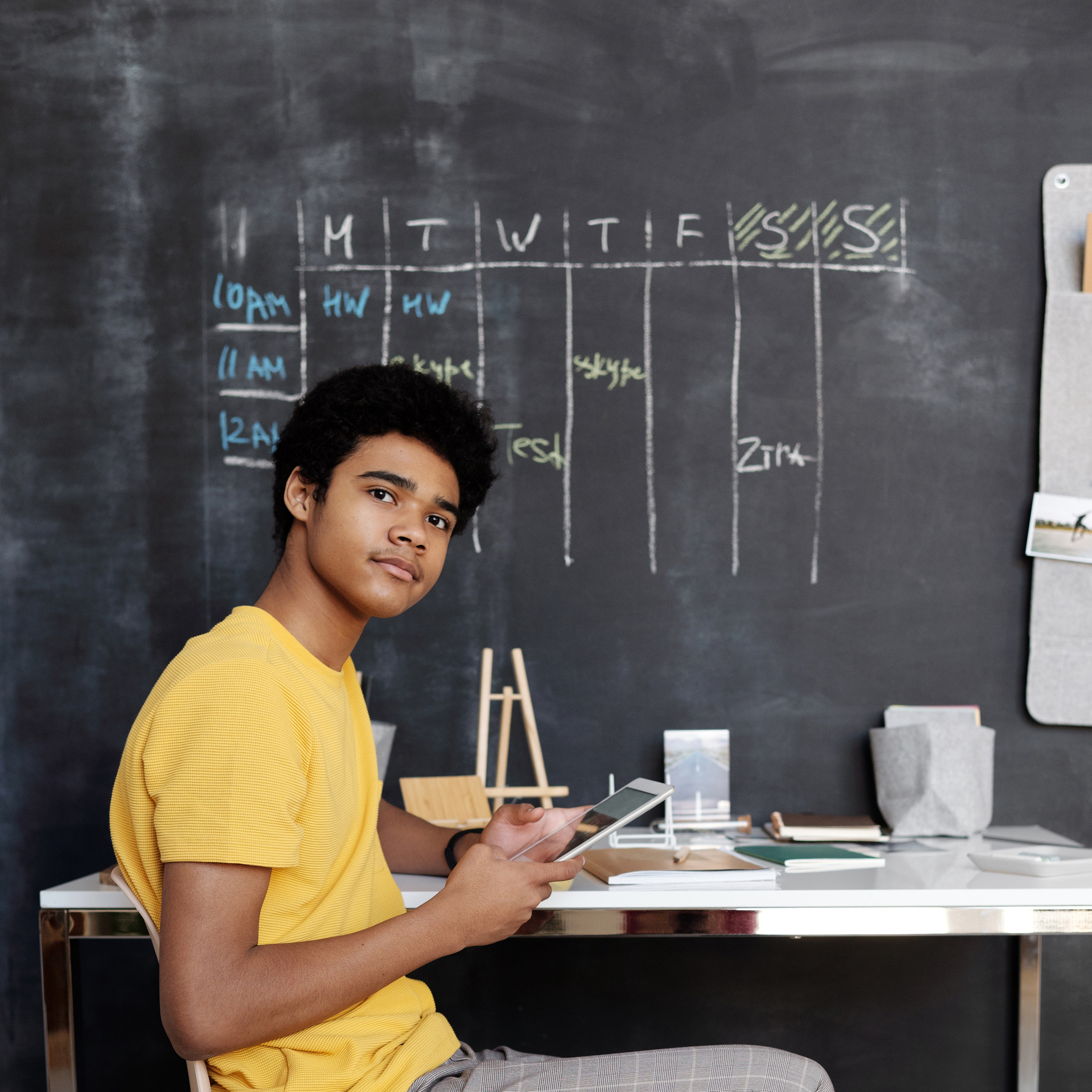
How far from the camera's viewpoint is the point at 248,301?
88.0 inches

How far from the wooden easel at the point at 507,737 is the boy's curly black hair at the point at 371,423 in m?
0.84

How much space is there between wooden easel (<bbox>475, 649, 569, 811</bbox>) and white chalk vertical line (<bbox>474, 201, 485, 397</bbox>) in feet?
1.17

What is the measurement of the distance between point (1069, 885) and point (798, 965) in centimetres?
84

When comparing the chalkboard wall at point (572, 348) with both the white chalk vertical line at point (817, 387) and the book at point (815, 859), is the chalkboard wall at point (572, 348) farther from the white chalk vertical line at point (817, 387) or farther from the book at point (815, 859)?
the book at point (815, 859)

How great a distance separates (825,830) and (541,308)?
1.22 metres

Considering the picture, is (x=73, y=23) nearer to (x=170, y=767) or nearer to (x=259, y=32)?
(x=259, y=32)

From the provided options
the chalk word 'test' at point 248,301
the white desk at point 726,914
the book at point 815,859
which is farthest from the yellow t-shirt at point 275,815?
the chalk word 'test' at point 248,301

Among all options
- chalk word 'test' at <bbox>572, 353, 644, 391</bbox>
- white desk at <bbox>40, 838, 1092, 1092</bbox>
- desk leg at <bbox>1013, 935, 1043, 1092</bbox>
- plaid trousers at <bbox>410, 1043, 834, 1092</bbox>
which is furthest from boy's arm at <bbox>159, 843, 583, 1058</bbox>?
desk leg at <bbox>1013, 935, 1043, 1092</bbox>

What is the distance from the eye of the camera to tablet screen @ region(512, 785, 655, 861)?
124cm

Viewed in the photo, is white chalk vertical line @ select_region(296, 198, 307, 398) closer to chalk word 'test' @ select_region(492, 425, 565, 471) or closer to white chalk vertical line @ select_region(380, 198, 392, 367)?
white chalk vertical line @ select_region(380, 198, 392, 367)

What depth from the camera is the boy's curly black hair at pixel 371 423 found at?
3.86ft

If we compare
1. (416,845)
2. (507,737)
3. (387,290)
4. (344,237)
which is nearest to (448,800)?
(507,737)

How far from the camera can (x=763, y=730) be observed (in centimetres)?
217

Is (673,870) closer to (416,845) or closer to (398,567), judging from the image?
(416,845)
